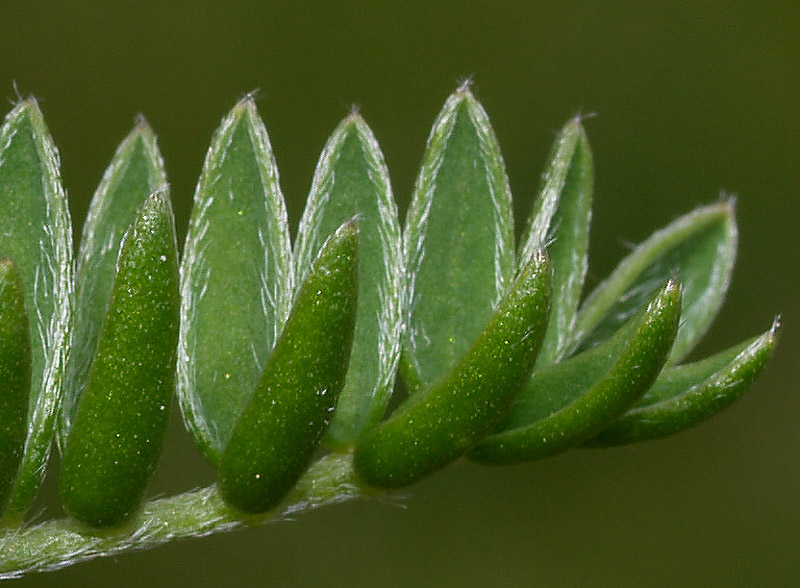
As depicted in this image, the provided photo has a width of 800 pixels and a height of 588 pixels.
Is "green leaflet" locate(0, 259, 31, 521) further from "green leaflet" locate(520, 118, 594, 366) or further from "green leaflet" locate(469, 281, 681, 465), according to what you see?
"green leaflet" locate(520, 118, 594, 366)

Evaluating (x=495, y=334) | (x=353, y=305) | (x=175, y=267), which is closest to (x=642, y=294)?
(x=495, y=334)

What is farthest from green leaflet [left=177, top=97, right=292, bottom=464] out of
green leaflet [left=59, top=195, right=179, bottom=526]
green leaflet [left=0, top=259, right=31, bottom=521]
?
green leaflet [left=0, top=259, right=31, bottom=521]

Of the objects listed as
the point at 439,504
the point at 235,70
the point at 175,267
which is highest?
the point at 235,70

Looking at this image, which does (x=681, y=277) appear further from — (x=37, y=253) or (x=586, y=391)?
(x=37, y=253)

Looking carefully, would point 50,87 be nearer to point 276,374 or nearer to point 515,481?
point 515,481

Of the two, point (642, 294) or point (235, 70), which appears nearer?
point (642, 294)

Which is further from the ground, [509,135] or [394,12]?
[394,12]
